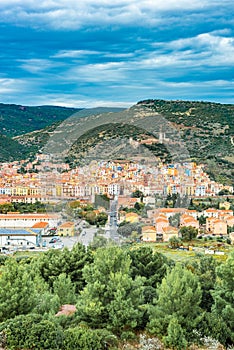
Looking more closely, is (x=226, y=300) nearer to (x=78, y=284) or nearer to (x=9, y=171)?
(x=78, y=284)

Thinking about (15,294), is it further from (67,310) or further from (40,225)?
(40,225)

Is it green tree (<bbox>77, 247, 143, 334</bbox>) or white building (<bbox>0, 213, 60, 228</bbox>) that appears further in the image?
white building (<bbox>0, 213, 60, 228</bbox>)

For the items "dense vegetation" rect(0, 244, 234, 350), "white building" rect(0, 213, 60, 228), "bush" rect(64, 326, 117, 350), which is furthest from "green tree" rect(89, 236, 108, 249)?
"white building" rect(0, 213, 60, 228)

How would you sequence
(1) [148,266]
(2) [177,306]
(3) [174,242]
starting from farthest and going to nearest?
(3) [174,242]
(1) [148,266]
(2) [177,306]

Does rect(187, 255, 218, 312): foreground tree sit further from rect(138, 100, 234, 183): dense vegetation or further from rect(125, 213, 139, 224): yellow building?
rect(138, 100, 234, 183): dense vegetation

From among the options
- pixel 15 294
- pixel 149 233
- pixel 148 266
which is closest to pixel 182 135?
pixel 149 233

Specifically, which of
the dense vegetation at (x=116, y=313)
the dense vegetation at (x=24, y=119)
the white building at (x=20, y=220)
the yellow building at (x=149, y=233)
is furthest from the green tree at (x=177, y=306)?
the dense vegetation at (x=24, y=119)

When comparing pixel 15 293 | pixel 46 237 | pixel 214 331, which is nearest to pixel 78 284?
pixel 15 293
